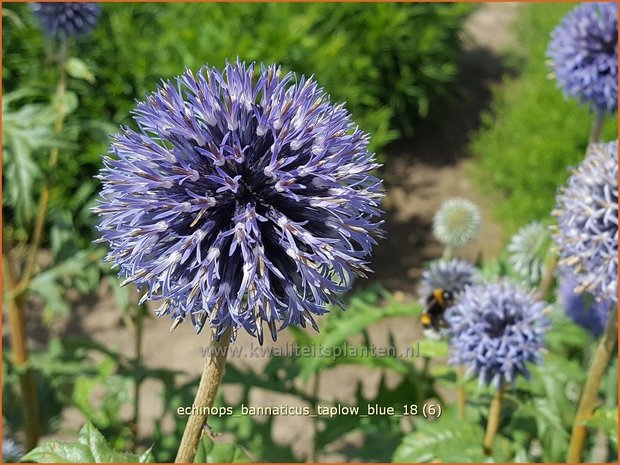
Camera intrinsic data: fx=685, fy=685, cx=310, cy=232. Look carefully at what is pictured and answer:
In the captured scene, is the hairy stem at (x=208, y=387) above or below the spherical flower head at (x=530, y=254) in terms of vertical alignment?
below

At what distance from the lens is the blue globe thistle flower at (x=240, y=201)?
4.38 feet

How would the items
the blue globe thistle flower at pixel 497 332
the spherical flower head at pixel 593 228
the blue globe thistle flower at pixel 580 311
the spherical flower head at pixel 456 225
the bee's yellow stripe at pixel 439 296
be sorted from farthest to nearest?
the spherical flower head at pixel 456 225
the blue globe thistle flower at pixel 580 311
the bee's yellow stripe at pixel 439 296
the blue globe thistle flower at pixel 497 332
the spherical flower head at pixel 593 228

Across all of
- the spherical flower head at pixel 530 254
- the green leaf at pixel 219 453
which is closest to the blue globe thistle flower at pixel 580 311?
the spherical flower head at pixel 530 254

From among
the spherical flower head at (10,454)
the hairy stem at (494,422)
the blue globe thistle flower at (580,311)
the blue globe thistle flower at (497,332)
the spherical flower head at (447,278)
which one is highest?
the spherical flower head at (447,278)

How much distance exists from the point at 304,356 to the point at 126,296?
77 centimetres

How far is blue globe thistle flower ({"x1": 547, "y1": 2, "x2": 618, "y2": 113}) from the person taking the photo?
2.75 meters

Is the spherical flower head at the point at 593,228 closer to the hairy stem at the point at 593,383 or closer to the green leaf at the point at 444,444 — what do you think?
the hairy stem at the point at 593,383

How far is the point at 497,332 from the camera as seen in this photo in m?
2.20

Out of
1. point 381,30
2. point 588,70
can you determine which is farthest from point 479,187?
point 588,70

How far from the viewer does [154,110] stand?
1.38 metres

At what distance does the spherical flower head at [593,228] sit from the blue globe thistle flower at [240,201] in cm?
91

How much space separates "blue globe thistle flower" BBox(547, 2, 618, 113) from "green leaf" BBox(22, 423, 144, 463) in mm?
2271

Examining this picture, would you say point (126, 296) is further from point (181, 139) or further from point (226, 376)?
point (181, 139)

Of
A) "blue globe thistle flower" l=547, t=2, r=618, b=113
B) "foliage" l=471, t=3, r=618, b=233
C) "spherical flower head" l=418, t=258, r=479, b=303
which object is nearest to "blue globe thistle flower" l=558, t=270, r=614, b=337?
"spherical flower head" l=418, t=258, r=479, b=303
